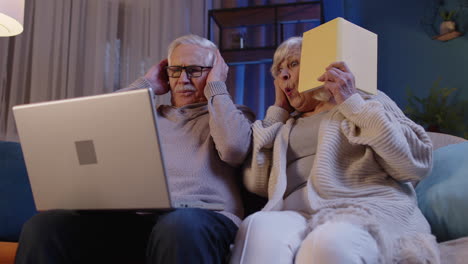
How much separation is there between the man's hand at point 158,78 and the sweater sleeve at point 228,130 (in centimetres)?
31

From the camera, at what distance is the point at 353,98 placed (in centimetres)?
127

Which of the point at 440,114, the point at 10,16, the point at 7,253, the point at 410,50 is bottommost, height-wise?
the point at 440,114

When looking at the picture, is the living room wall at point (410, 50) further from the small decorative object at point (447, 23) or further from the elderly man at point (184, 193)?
the elderly man at point (184, 193)

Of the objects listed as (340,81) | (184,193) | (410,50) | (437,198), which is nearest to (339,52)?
(340,81)

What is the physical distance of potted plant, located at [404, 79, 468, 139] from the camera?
301 cm

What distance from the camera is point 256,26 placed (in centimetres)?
263

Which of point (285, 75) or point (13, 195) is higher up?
point (285, 75)

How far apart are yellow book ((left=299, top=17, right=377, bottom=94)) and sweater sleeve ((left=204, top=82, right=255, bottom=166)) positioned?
0.22 metres

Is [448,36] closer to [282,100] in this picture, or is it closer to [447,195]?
[282,100]

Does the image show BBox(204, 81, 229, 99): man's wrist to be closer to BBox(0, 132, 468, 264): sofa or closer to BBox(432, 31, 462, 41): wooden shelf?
BBox(0, 132, 468, 264): sofa

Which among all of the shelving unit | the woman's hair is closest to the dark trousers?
the woman's hair

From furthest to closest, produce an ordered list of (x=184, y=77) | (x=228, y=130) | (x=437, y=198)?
(x=184, y=77)
(x=228, y=130)
(x=437, y=198)

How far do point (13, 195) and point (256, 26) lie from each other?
5.40 ft

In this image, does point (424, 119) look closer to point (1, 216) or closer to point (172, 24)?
point (172, 24)
